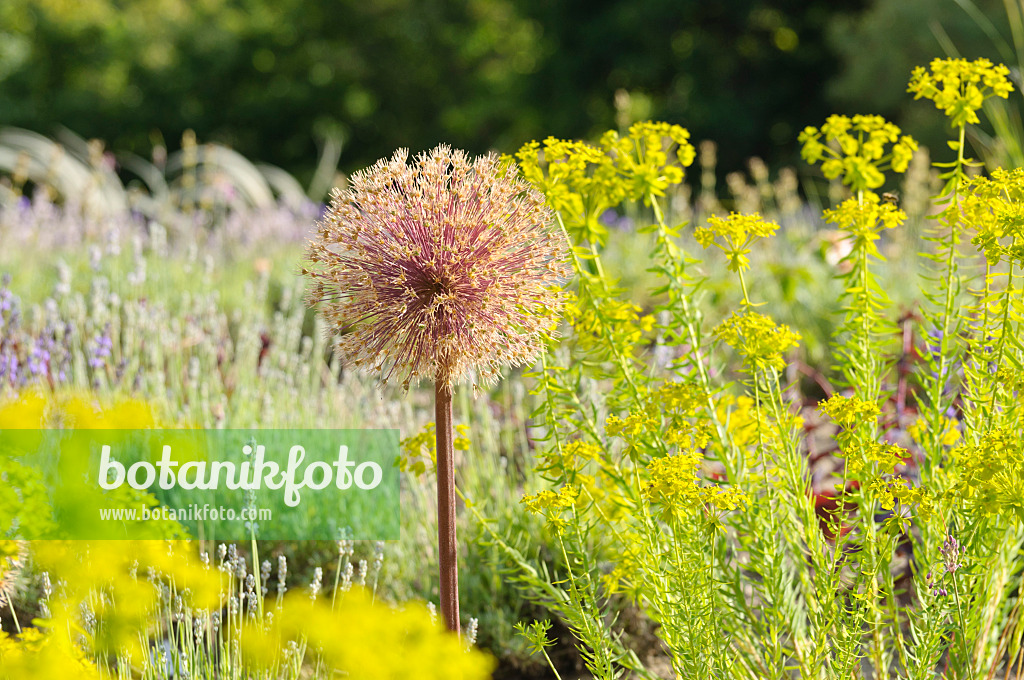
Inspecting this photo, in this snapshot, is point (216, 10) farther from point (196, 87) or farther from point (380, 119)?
point (380, 119)

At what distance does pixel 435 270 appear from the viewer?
5.56ft

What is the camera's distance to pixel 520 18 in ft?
66.9

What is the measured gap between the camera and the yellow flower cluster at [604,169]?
1.92 meters

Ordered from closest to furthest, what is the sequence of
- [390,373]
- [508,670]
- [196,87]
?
1. [390,373]
2. [508,670]
3. [196,87]

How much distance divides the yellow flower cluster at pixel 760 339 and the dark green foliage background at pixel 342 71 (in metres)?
17.8

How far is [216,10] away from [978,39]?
A: 19.4 meters

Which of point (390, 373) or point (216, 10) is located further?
point (216, 10)

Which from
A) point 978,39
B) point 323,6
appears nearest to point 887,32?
point 978,39

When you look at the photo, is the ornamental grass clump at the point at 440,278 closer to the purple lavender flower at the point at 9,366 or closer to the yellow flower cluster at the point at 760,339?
the yellow flower cluster at the point at 760,339

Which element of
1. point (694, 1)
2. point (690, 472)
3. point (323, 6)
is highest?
point (323, 6)

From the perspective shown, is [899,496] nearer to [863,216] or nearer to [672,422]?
[672,422]

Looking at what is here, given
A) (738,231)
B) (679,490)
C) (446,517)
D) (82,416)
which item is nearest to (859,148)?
(738,231)

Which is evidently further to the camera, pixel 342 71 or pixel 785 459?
pixel 342 71

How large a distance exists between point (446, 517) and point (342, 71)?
22654mm
